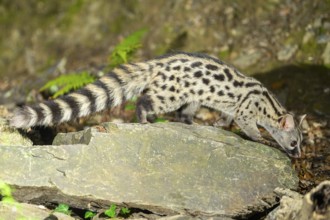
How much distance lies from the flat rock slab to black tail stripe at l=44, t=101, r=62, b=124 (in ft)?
1.32

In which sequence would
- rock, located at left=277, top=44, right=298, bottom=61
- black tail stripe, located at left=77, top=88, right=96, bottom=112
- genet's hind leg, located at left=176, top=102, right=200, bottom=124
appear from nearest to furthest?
black tail stripe, located at left=77, top=88, right=96, bottom=112, genet's hind leg, located at left=176, top=102, right=200, bottom=124, rock, located at left=277, top=44, right=298, bottom=61

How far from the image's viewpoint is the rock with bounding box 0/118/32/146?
588cm

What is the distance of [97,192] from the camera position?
198 inches

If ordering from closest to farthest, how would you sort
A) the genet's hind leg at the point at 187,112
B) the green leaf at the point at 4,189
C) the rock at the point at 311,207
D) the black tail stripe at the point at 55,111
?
the rock at the point at 311,207 → the green leaf at the point at 4,189 → the black tail stripe at the point at 55,111 → the genet's hind leg at the point at 187,112

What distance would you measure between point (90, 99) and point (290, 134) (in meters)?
2.91

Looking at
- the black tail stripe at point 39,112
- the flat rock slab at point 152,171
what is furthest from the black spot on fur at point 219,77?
the black tail stripe at point 39,112

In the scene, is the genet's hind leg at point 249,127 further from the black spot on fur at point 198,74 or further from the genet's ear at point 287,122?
the black spot on fur at point 198,74

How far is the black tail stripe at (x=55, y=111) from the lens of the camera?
607 centimetres

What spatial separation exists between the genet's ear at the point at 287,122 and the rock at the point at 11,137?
3.51 metres

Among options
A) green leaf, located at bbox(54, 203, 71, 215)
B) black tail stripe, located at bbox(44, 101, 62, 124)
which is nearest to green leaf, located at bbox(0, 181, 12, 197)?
green leaf, located at bbox(54, 203, 71, 215)

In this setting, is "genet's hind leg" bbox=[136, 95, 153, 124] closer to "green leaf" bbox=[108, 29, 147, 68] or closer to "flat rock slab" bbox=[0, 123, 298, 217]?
"flat rock slab" bbox=[0, 123, 298, 217]

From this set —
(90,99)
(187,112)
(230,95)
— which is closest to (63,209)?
(90,99)

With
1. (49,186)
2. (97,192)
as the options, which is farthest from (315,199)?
(49,186)

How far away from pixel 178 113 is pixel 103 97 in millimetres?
1463
